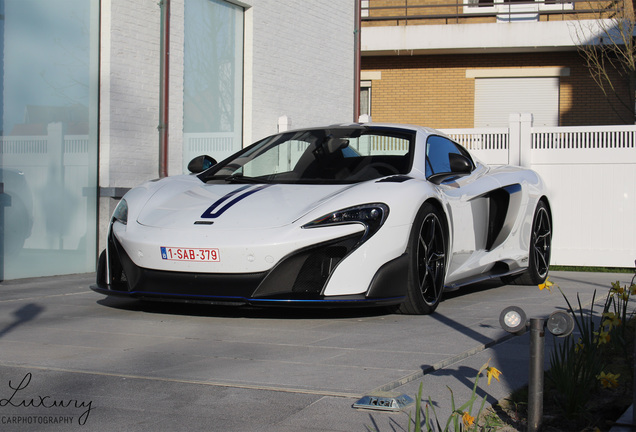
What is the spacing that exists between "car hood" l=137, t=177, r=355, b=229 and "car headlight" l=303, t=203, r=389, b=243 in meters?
0.14

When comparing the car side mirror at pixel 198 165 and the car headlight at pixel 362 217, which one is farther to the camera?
the car side mirror at pixel 198 165

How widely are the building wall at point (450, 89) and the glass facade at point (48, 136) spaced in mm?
11505

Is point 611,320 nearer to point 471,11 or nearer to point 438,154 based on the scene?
point 438,154

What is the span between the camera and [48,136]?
8.61 m

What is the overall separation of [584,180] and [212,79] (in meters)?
5.25

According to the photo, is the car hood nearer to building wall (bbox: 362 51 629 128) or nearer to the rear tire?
the rear tire

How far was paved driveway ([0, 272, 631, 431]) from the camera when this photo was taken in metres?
3.06

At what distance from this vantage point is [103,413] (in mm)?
3076

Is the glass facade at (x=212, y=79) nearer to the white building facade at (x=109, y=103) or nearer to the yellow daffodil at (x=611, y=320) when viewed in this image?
the white building facade at (x=109, y=103)

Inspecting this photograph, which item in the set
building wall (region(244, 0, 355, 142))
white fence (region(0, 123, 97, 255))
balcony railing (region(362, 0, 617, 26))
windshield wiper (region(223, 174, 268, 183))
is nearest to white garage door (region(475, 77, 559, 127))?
balcony railing (region(362, 0, 617, 26))

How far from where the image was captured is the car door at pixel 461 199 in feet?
20.2

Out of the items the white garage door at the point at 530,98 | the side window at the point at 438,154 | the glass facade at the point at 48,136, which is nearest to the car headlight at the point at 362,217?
the side window at the point at 438,154

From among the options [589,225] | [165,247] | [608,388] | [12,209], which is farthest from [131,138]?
[608,388]

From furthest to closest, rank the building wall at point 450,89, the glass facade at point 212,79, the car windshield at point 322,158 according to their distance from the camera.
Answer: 1. the building wall at point 450,89
2. the glass facade at point 212,79
3. the car windshield at point 322,158
